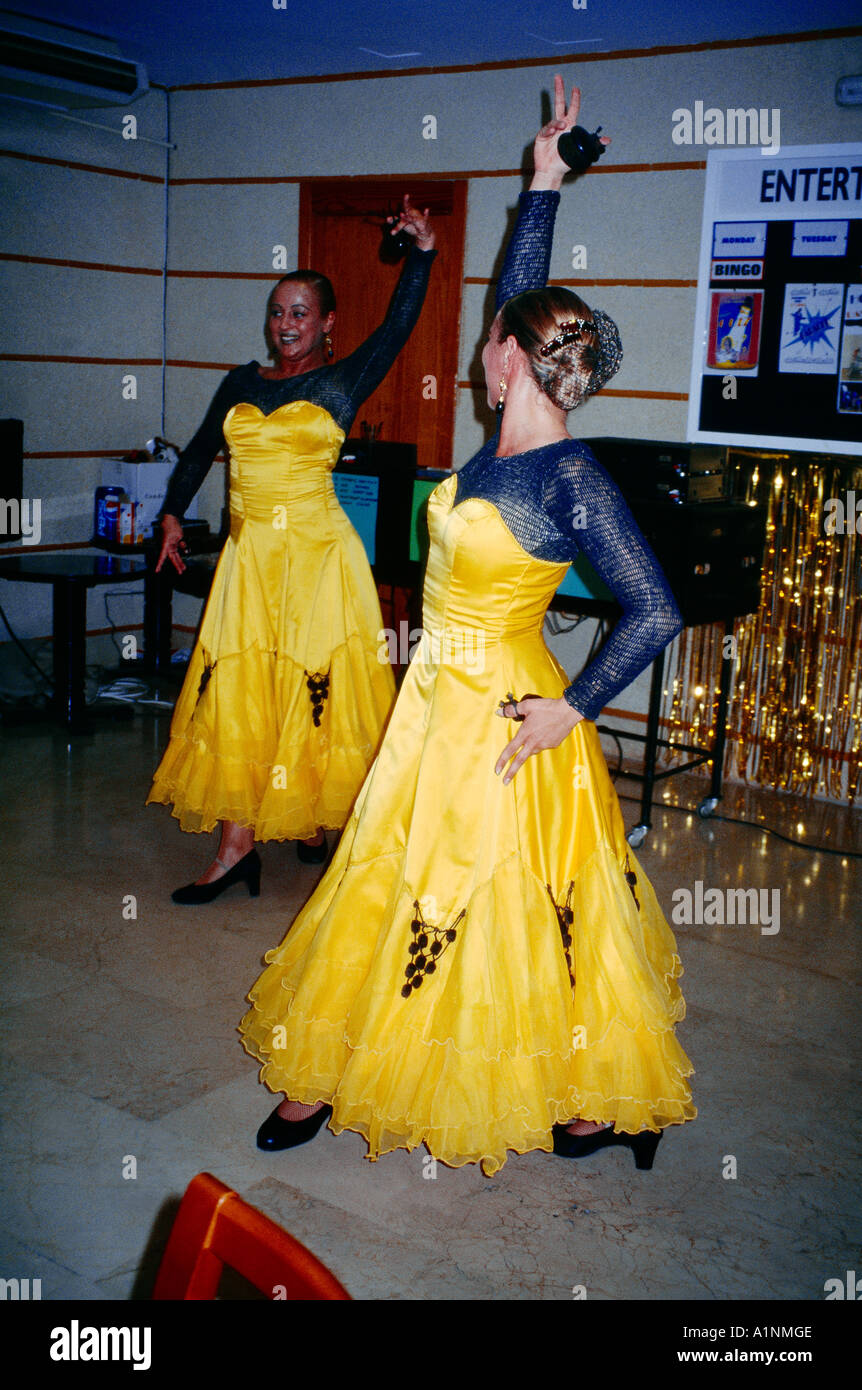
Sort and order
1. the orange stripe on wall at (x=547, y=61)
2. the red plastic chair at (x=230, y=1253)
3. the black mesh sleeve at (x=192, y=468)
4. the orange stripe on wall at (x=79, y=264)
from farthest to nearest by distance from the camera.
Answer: the orange stripe on wall at (x=79, y=264), the orange stripe on wall at (x=547, y=61), the black mesh sleeve at (x=192, y=468), the red plastic chair at (x=230, y=1253)

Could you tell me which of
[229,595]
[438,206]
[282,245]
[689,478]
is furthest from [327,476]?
[282,245]

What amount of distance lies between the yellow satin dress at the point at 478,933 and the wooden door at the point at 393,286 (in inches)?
136

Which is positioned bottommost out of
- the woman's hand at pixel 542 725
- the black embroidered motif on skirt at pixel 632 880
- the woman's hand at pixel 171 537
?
the black embroidered motif on skirt at pixel 632 880

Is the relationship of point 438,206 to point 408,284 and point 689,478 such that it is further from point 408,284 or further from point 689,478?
point 408,284

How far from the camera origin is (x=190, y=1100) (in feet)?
7.69

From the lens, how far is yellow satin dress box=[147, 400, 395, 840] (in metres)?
3.16

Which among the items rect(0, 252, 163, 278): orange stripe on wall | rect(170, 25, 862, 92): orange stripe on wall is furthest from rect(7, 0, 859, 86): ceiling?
rect(0, 252, 163, 278): orange stripe on wall

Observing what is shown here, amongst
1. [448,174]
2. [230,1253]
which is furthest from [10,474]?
[230,1253]

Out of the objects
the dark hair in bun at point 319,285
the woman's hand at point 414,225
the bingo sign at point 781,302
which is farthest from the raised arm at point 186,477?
the bingo sign at point 781,302

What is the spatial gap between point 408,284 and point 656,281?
6.83 feet

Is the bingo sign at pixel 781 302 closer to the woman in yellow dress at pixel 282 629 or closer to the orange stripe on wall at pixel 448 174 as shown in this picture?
the orange stripe on wall at pixel 448 174

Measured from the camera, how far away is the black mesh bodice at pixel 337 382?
9.68 feet

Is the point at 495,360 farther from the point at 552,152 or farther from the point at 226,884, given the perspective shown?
the point at 226,884

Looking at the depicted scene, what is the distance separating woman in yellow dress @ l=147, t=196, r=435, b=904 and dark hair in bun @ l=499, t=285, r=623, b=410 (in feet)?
4.06
